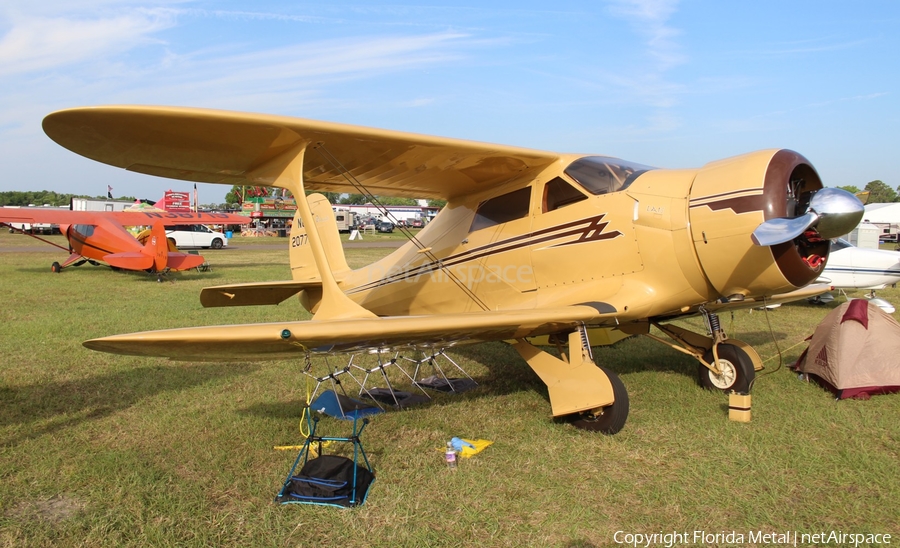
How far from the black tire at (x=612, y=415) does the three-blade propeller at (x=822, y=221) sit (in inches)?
61.1

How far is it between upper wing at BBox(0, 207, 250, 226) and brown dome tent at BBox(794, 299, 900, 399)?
18670mm

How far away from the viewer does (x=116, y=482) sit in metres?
3.95

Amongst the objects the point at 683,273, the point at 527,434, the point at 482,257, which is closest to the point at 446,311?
the point at 482,257

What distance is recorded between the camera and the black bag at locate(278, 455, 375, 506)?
3.69m

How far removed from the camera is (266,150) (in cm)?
499

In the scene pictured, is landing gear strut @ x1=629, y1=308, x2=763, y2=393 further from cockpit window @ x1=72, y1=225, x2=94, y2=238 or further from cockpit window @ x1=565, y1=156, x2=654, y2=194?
cockpit window @ x1=72, y1=225, x2=94, y2=238

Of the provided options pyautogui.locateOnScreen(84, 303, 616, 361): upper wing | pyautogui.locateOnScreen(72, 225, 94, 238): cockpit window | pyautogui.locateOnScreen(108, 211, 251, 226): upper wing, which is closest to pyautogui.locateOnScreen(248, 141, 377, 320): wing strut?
pyautogui.locateOnScreen(84, 303, 616, 361): upper wing

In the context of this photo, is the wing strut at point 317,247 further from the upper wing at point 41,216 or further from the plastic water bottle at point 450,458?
the upper wing at point 41,216

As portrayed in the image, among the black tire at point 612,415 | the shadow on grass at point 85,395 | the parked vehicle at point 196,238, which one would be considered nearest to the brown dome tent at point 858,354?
the black tire at point 612,415

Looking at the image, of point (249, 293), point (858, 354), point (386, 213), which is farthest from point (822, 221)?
point (249, 293)

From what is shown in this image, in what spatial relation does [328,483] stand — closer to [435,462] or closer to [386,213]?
[435,462]

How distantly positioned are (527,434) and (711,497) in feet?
5.22

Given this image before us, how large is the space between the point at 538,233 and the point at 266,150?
2579 mm

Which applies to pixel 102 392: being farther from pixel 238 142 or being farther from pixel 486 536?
pixel 486 536
